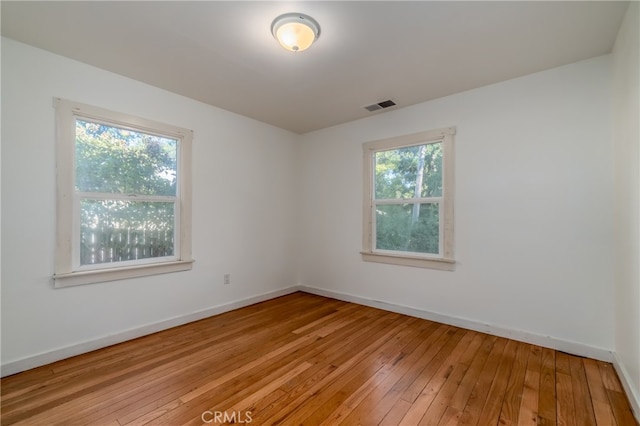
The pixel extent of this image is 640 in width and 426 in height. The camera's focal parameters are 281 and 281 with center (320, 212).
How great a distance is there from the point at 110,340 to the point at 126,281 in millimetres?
543

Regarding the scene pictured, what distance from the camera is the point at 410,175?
357 centimetres

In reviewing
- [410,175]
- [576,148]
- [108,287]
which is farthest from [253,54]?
[576,148]

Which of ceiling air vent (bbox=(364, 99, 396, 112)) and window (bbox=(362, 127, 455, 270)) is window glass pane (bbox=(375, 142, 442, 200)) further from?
ceiling air vent (bbox=(364, 99, 396, 112))

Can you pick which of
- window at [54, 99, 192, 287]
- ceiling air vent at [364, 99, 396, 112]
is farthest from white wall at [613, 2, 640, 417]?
window at [54, 99, 192, 287]

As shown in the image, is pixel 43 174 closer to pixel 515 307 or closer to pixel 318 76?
pixel 318 76

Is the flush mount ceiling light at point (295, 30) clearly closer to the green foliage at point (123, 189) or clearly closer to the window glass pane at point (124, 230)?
the green foliage at point (123, 189)

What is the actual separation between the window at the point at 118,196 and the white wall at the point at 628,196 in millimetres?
3841

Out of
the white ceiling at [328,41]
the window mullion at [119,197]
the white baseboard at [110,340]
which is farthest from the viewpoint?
the window mullion at [119,197]

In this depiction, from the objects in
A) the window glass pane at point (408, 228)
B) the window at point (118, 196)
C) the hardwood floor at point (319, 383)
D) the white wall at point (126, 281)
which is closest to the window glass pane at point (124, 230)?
the window at point (118, 196)

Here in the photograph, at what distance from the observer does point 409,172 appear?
141 inches

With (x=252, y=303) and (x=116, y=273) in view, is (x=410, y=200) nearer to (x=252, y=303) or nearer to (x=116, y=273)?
(x=252, y=303)

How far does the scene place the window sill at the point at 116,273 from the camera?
2420 millimetres

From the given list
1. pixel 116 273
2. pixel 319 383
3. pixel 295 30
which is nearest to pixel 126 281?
pixel 116 273

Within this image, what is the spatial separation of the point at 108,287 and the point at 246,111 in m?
2.53
